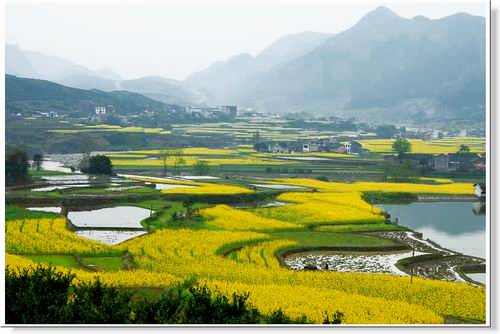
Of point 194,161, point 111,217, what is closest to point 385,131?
point 194,161

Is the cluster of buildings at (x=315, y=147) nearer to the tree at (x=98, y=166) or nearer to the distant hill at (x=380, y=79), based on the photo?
the distant hill at (x=380, y=79)

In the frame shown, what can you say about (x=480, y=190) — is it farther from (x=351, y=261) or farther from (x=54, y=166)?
(x=54, y=166)

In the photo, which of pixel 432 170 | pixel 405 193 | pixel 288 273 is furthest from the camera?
pixel 432 170

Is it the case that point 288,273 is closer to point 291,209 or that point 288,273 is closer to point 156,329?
point 156,329

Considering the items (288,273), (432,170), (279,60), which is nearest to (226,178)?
(279,60)

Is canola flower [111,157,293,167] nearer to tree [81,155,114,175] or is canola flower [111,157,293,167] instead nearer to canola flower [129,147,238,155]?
canola flower [129,147,238,155]

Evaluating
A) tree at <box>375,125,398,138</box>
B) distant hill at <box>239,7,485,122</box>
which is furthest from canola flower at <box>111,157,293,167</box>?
tree at <box>375,125,398,138</box>

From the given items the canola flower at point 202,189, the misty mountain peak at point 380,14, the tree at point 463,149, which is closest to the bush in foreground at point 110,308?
the misty mountain peak at point 380,14

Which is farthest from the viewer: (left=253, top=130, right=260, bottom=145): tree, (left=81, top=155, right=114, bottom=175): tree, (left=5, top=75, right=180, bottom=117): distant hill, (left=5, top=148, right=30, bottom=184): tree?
(left=253, top=130, right=260, bottom=145): tree
